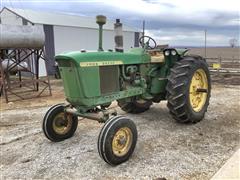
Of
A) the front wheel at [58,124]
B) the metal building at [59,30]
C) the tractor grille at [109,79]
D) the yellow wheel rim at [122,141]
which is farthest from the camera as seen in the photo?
the metal building at [59,30]

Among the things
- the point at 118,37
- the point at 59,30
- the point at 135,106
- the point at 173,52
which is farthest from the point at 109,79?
the point at 59,30

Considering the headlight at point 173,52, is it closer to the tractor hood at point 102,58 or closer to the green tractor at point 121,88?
the green tractor at point 121,88

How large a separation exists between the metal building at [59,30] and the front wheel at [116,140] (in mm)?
12159

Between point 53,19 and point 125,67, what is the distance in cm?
1285

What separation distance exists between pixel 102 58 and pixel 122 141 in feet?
3.86

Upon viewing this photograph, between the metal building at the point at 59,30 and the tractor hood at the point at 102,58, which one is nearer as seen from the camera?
the tractor hood at the point at 102,58

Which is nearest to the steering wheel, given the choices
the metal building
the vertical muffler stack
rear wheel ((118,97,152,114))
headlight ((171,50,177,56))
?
headlight ((171,50,177,56))

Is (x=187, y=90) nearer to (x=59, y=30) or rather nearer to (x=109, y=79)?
(x=109, y=79)

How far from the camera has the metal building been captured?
1557cm

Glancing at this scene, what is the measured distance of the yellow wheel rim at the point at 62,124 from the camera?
4730 mm

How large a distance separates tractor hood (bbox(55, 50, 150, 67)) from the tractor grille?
3.5 inches

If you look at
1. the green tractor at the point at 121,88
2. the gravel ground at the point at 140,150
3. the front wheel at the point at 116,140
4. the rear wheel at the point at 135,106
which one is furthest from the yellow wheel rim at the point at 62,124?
the rear wheel at the point at 135,106

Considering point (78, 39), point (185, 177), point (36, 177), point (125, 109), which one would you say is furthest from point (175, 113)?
point (78, 39)

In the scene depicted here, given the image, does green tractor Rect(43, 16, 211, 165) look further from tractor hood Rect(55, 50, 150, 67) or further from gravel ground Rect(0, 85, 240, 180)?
gravel ground Rect(0, 85, 240, 180)
